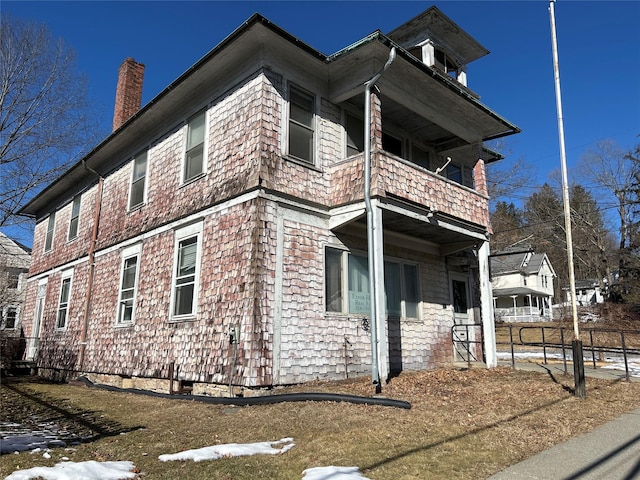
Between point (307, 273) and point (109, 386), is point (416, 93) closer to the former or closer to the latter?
point (307, 273)

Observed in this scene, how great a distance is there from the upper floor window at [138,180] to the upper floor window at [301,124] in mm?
5227

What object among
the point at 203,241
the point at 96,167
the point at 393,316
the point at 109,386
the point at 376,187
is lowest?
the point at 109,386

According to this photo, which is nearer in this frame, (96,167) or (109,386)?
(109,386)

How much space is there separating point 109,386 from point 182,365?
333cm

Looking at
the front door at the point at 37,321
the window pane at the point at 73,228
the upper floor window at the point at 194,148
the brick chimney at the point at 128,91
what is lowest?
the front door at the point at 37,321

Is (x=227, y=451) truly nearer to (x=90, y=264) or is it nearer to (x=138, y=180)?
(x=138, y=180)

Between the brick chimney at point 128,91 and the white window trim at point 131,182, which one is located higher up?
the brick chimney at point 128,91

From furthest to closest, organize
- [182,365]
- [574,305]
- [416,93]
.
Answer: [416,93] → [182,365] → [574,305]

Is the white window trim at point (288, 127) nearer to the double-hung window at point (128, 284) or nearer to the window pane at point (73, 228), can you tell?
the double-hung window at point (128, 284)

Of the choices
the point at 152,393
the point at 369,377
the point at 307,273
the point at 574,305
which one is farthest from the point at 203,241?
the point at 574,305

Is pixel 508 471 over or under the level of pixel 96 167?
under

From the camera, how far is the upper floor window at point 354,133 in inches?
419

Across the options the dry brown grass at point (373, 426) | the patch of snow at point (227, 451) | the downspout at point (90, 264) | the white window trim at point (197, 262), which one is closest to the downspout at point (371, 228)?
the dry brown grass at point (373, 426)

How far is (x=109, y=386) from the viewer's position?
11.5m
